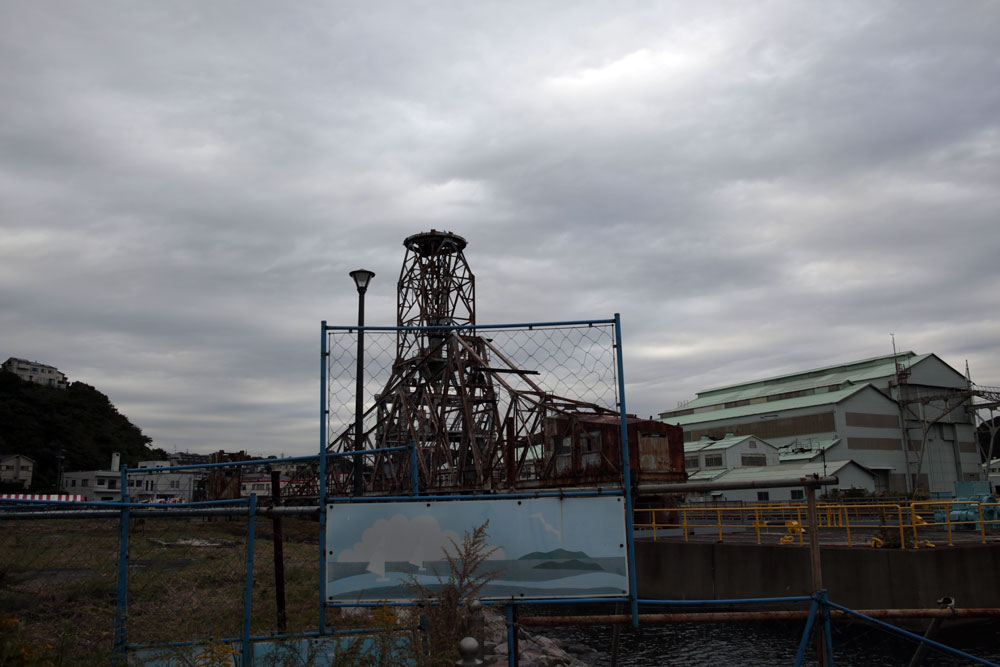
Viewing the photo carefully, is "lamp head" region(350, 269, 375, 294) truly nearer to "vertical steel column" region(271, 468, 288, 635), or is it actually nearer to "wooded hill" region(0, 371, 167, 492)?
"vertical steel column" region(271, 468, 288, 635)

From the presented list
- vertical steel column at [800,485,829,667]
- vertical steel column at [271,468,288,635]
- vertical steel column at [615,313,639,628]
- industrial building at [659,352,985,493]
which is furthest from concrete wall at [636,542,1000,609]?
industrial building at [659,352,985,493]

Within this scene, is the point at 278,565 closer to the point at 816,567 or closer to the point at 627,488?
the point at 627,488

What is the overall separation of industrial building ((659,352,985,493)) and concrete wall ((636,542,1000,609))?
132 feet

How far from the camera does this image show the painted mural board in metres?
5.90

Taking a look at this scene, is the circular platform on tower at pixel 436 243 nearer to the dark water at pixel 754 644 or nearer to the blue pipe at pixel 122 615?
the dark water at pixel 754 644

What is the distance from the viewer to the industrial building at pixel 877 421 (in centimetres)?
5906

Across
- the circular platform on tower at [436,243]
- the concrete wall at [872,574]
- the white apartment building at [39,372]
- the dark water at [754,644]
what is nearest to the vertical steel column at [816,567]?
the dark water at [754,644]

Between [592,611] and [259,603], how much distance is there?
1249 cm

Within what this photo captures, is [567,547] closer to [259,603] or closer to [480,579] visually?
[480,579]

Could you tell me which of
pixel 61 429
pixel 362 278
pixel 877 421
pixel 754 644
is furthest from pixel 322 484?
pixel 61 429

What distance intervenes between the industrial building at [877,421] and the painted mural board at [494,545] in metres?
54.7

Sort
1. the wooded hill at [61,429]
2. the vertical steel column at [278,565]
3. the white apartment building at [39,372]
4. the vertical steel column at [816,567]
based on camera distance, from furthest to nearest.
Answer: the white apartment building at [39,372] → the wooded hill at [61,429] → the vertical steel column at [278,565] → the vertical steel column at [816,567]

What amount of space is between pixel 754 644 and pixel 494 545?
1252cm

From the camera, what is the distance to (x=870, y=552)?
1623 centimetres
